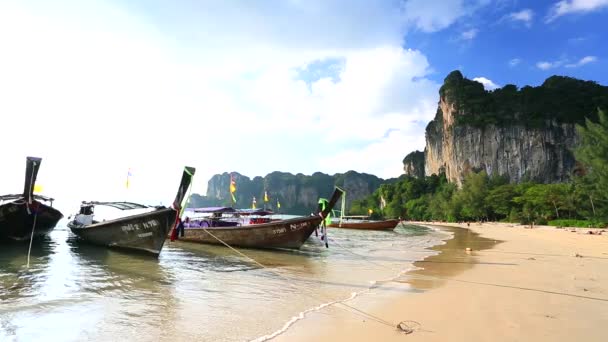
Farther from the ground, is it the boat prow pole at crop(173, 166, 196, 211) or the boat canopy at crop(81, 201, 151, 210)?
the boat prow pole at crop(173, 166, 196, 211)

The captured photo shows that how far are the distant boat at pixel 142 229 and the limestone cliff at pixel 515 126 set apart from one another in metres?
78.5

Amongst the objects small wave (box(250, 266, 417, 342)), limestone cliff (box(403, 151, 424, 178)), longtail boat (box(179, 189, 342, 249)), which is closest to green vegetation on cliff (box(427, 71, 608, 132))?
limestone cliff (box(403, 151, 424, 178))

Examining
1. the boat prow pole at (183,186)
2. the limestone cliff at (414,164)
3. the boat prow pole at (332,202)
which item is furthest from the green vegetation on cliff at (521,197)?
the boat prow pole at (183,186)

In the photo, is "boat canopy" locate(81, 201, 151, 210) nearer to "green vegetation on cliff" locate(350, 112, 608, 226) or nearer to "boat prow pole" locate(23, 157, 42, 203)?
"boat prow pole" locate(23, 157, 42, 203)

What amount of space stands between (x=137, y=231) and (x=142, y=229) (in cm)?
34

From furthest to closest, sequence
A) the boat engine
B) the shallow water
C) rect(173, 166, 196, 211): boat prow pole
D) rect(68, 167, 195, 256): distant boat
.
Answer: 1. the boat engine
2. rect(68, 167, 195, 256): distant boat
3. rect(173, 166, 196, 211): boat prow pole
4. the shallow water

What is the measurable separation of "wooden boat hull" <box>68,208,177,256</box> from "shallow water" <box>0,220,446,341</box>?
2.36 ft

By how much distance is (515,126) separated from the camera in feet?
281

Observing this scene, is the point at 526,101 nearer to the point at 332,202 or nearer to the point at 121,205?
the point at 332,202

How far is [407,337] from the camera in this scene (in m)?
4.74

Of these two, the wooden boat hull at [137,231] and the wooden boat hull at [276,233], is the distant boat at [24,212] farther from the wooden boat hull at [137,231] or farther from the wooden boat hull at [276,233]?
the wooden boat hull at [276,233]

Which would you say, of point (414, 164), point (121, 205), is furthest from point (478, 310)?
point (414, 164)

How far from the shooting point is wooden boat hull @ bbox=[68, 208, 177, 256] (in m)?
13.5

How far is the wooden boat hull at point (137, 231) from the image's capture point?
44.2 feet
